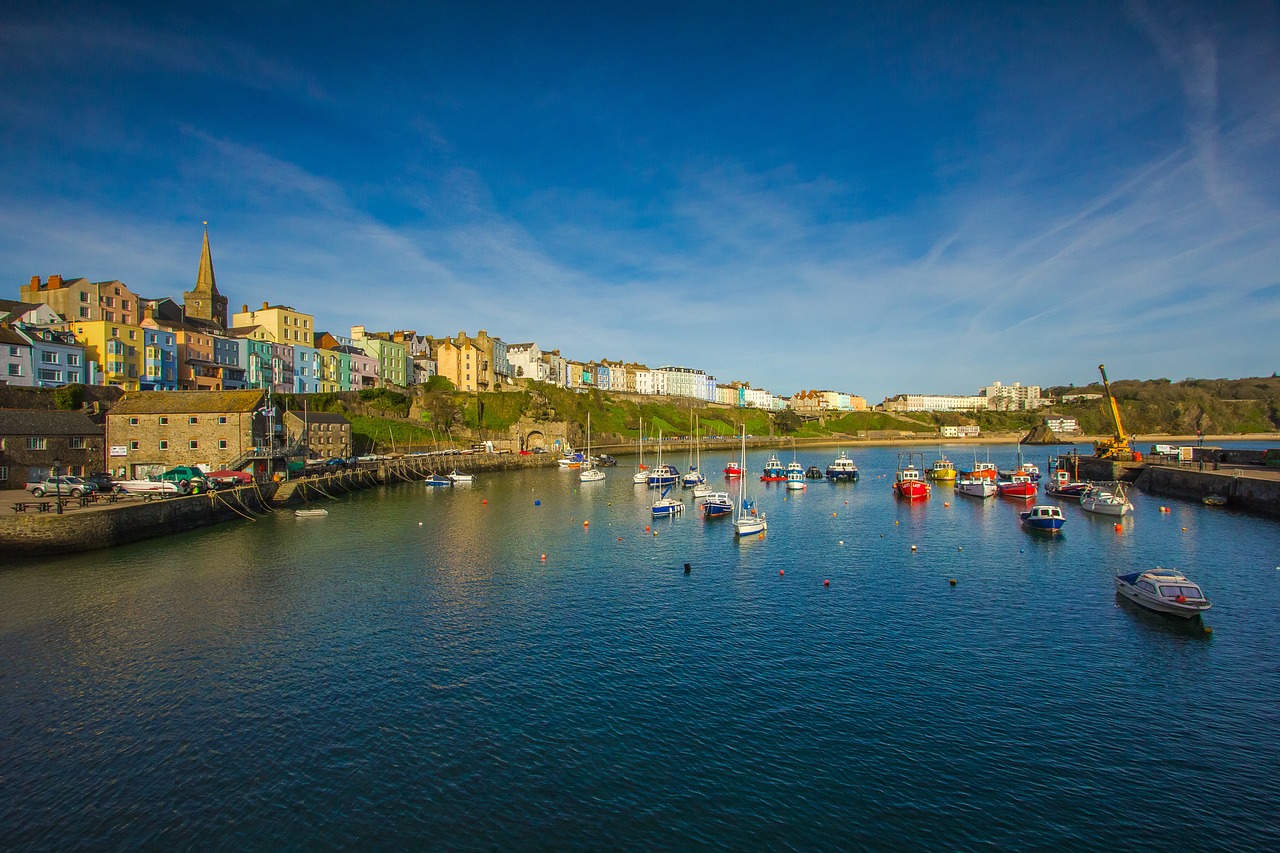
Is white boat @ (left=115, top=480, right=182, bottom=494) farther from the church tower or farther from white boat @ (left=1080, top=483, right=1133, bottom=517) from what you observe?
white boat @ (left=1080, top=483, right=1133, bottom=517)

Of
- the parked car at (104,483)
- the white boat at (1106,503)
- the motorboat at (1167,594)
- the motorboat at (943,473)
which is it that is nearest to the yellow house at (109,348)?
the parked car at (104,483)

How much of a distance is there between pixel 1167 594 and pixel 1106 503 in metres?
30.5

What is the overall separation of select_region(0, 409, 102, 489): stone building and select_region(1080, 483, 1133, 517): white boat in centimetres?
7724

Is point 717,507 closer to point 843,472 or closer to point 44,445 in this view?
point 843,472

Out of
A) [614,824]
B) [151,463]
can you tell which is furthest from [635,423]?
[614,824]

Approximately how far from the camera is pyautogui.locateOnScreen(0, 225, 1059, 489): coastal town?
170ft

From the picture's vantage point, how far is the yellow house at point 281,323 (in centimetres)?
9406

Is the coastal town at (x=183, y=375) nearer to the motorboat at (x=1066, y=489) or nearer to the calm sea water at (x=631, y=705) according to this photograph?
the calm sea water at (x=631, y=705)

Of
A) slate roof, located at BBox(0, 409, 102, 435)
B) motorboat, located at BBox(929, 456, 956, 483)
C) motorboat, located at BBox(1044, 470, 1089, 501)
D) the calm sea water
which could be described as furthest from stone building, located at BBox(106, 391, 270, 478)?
motorboat, located at BBox(1044, 470, 1089, 501)

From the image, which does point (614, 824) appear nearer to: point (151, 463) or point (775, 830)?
point (775, 830)

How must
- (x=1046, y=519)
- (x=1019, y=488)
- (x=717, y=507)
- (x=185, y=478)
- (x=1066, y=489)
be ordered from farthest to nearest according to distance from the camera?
(x=1019, y=488) → (x=1066, y=489) → (x=717, y=507) → (x=185, y=478) → (x=1046, y=519)

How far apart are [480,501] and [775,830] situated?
5119 centimetres

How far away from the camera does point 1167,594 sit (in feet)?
79.6

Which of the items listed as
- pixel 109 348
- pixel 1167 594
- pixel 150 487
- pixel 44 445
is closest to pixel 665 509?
pixel 1167 594
